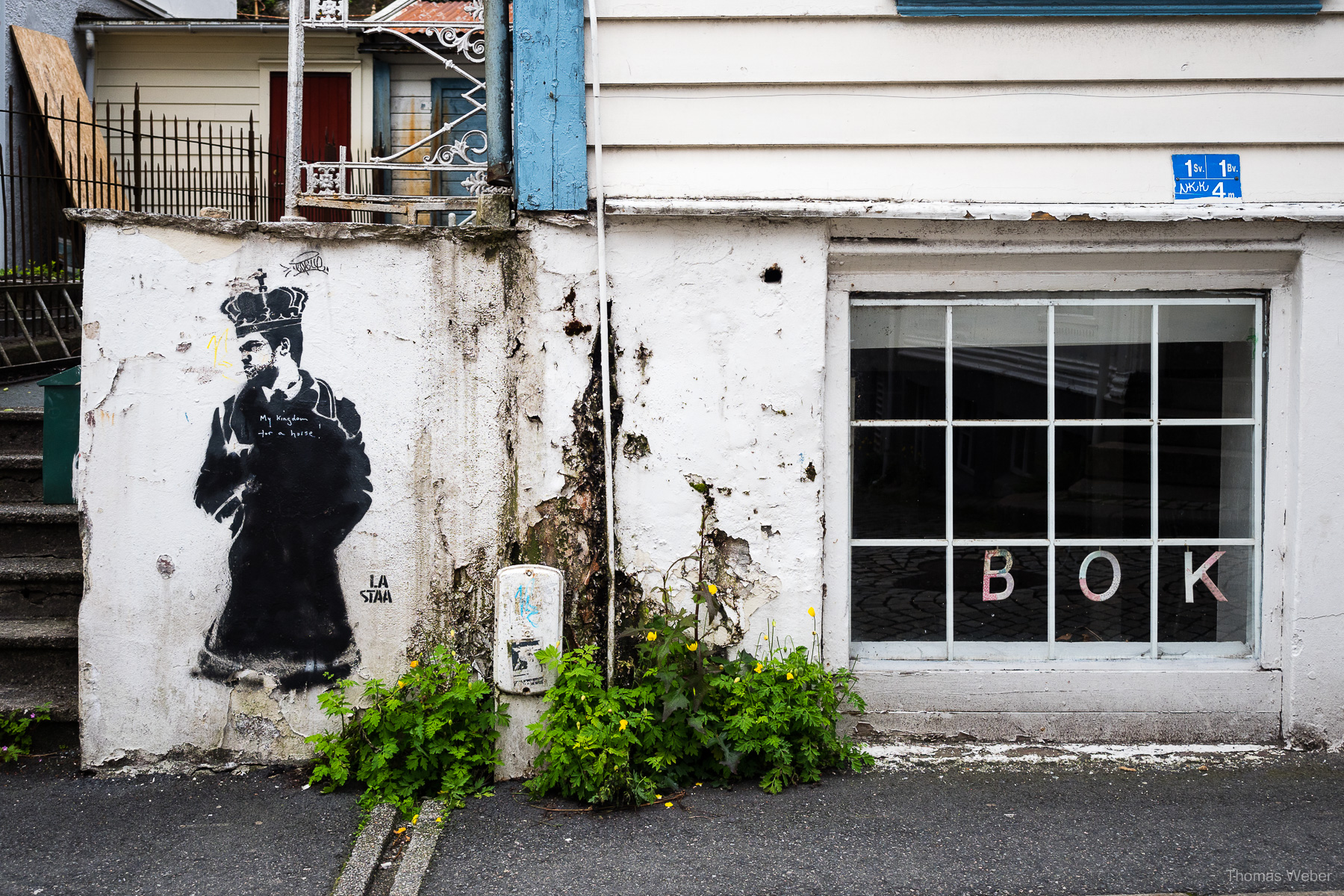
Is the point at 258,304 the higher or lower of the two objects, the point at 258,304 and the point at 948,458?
the higher

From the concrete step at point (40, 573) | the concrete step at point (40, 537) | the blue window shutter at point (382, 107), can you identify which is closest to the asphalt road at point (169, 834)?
the concrete step at point (40, 573)

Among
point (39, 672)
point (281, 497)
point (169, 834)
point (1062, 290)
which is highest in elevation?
point (1062, 290)

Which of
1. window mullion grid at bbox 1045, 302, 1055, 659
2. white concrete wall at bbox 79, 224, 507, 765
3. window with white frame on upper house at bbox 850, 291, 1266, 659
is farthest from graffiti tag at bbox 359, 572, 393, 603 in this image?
window mullion grid at bbox 1045, 302, 1055, 659

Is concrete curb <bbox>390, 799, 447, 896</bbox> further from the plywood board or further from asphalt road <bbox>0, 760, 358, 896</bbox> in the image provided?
the plywood board

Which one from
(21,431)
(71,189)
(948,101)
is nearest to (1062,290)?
(948,101)

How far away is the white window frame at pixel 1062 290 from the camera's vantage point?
3809 mm

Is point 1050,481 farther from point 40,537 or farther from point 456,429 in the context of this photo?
point 40,537

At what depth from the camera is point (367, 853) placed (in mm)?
3072

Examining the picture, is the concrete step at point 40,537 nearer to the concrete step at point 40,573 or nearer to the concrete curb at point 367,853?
the concrete step at point 40,573

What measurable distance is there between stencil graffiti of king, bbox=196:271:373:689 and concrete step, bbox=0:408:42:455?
6.59ft

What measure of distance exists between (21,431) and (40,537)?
0.91 meters

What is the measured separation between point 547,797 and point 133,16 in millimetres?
11829

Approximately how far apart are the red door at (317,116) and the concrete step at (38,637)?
7182 mm

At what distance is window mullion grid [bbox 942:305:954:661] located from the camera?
12.9 ft
